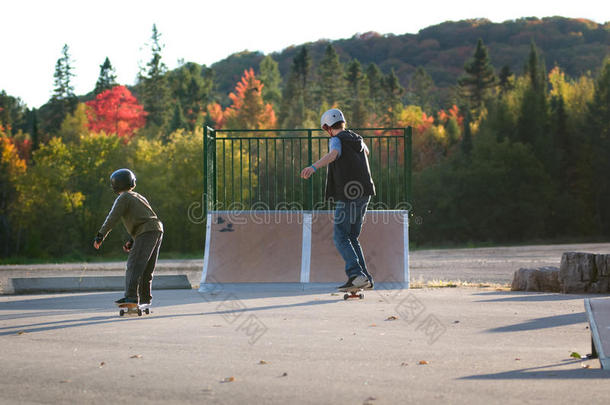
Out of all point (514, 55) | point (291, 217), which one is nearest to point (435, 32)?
point (514, 55)

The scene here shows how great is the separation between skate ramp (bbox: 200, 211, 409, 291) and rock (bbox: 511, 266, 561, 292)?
1.74m

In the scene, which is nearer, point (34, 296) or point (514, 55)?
point (34, 296)

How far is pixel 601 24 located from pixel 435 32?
3766 centimetres

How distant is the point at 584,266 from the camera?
36.1 ft

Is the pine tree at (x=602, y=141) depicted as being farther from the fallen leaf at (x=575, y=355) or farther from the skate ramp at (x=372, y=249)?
the fallen leaf at (x=575, y=355)

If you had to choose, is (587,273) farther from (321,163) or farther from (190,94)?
(190,94)

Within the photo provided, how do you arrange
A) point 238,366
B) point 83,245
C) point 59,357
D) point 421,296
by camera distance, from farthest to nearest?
1. point 83,245
2. point 421,296
3. point 59,357
4. point 238,366

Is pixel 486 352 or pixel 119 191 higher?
pixel 119 191

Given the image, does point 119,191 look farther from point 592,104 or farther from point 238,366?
point 592,104

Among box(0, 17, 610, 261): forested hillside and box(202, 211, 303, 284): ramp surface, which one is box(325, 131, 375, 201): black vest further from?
box(0, 17, 610, 261): forested hillside

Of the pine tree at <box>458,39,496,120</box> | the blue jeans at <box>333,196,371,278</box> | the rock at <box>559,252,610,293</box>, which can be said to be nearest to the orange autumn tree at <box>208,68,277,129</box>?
the pine tree at <box>458,39,496,120</box>

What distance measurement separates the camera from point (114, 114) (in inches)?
3159

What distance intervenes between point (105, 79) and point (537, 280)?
8255cm

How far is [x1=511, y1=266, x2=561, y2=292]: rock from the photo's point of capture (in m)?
11.4
